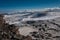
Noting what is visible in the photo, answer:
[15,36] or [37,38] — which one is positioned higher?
[15,36]

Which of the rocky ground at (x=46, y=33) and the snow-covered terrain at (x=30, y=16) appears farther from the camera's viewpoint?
the snow-covered terrain at (x=30, y=16)

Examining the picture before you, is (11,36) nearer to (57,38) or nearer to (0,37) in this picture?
(0,37)

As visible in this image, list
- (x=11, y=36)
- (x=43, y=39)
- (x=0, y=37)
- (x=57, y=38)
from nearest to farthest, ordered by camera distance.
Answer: (x=0, y=37), (x=11, y=36), (x=43, y=39), (x=57, y=38)

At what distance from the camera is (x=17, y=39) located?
1201cm

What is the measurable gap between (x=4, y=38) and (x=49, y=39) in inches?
695

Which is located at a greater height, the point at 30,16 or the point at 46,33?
the point at 46,33

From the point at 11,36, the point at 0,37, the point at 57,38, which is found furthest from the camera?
the point at 57,38

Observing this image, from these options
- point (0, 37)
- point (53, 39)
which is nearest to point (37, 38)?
point (53, 39)

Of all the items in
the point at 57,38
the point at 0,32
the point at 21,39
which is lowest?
the point at 57,38

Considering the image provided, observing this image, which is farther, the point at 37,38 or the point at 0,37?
the point at 37,38

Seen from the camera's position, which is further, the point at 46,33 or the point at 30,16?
the point at 30,16

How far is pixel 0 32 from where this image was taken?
37.9 ft

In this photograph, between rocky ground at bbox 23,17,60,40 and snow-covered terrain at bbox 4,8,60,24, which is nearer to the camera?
rocky ground at bbox 23,17,60,40

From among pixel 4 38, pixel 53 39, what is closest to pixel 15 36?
pixel 4 38
